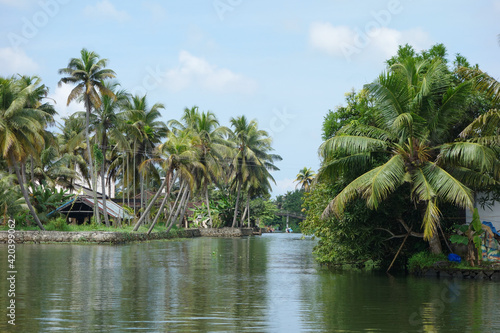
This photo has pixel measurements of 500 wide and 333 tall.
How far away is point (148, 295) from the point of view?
1335 centimetres

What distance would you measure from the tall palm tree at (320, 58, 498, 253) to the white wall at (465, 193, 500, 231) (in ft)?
3.87

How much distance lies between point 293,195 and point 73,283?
293 ft

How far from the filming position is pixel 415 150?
17906 millimetres

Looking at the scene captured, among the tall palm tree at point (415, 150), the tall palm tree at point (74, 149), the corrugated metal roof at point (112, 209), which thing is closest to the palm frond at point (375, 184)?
the tall palm tree at point (415, 150)

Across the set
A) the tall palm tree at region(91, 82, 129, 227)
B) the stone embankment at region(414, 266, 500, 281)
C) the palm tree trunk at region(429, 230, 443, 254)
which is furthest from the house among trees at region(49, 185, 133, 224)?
the stone embankment at region(414, 266, 500, 281)

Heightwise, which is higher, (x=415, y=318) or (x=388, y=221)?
(x=388, y=221)

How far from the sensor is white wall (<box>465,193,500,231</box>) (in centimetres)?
1867

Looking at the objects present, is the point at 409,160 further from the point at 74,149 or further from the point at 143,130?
the point at 74,149

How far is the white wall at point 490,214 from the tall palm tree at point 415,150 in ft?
3.87

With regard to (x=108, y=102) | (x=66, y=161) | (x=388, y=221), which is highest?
(x=108, y=102)

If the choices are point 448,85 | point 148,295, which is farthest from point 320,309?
point 448,85

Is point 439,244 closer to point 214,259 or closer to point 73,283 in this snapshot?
point 214,259

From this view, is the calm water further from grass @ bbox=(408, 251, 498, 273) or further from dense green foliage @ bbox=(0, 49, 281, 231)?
dense green foliage @ bbox=(0, 49, 281, 231)

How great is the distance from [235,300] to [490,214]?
34.4ft
